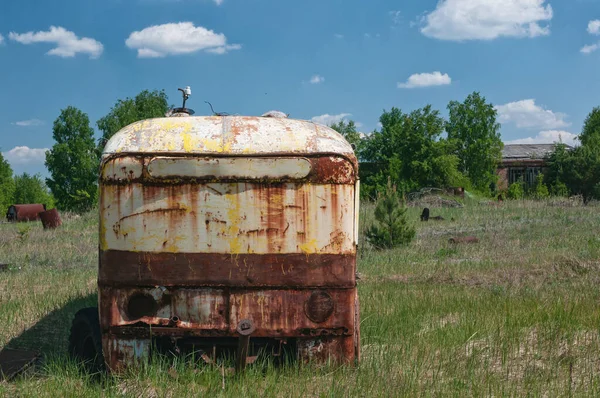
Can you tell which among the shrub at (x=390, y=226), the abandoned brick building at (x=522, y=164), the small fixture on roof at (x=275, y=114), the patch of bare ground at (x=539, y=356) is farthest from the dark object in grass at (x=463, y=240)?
the abandoned brick building at (x=522, y=164)

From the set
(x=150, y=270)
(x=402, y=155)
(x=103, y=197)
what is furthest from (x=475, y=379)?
(x=402, y=155)

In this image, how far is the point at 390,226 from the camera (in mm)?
18188

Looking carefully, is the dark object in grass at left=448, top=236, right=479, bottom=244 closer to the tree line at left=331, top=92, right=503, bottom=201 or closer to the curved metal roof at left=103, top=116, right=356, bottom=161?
the curved metal roof at left=103, top=116, right=356, bottom=161

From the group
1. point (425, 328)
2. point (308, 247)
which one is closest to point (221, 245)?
point (308, 247)

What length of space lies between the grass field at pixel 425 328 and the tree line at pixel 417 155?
37.1 meters

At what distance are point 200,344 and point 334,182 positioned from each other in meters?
1.69

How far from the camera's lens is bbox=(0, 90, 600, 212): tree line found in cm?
5362

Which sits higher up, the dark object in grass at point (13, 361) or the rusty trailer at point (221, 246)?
the rusty trailer at point (221, 246)

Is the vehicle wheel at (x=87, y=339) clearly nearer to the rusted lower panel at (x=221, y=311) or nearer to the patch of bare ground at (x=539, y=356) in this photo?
the rusted lower panel at (x=221, y=311)

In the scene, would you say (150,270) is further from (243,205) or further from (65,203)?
(65,203)

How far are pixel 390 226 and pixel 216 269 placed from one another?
13085mm

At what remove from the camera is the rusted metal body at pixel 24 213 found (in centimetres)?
3519

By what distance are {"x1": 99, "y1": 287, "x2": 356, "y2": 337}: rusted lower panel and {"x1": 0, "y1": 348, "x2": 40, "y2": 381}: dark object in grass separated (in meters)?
1.39

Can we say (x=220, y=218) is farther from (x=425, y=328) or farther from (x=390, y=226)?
(x=390, y=226)
